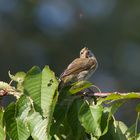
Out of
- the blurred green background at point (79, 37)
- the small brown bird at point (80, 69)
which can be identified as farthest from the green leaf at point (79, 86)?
the blurred green background at point (79, 37)

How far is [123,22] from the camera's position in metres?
16.0

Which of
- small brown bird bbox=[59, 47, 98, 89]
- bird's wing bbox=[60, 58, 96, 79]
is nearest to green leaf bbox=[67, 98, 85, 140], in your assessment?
small brown bird bbox=[59, 47, 98, 89]

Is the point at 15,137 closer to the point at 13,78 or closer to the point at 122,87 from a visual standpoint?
the point at 13,78

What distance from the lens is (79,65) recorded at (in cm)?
377

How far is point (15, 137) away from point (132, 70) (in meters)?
13.0

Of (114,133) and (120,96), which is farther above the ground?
(120,96)

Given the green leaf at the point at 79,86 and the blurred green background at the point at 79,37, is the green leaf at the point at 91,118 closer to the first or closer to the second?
the green leaf at the point at 79,86

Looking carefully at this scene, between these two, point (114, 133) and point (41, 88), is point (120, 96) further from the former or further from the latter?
point (41, 88)

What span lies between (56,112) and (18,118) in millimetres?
123

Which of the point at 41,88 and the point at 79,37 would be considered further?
the point at 79,37

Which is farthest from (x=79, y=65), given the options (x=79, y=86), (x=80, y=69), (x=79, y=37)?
(x=79, y=37)

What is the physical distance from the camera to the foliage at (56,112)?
2.34m

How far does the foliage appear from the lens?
2.34m

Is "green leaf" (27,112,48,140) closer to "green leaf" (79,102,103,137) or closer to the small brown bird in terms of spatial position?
"green leaf" (79,102,103,137)
